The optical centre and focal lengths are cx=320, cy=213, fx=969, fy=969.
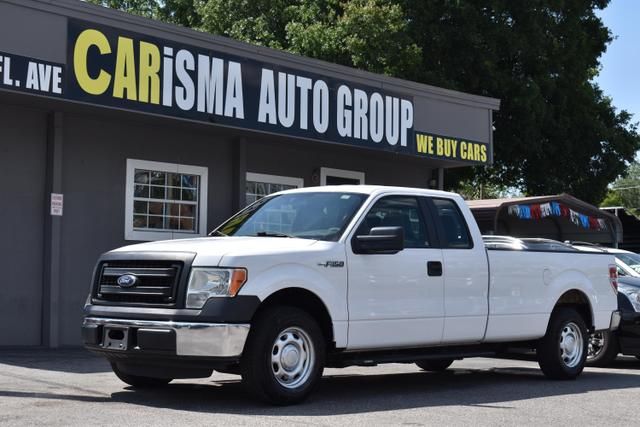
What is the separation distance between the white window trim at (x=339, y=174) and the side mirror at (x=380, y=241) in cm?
852

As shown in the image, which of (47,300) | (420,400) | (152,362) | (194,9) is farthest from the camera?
(194,9)

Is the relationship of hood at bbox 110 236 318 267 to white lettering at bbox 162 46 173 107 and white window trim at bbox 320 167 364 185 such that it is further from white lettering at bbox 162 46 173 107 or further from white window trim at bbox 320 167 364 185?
white window trim at bbox 320 167 364 185

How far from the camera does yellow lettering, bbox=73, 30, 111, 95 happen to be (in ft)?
40.8

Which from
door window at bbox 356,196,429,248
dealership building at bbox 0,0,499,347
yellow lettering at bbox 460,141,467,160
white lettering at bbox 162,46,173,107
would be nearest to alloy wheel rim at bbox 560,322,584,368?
door window at bbox 356,196,429,248

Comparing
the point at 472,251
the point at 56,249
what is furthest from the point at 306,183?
the point at 472,251

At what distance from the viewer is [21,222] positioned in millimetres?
13211

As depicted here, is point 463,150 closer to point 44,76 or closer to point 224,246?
point 44,76

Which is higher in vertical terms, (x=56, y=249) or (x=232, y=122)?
(x=232, y=122)

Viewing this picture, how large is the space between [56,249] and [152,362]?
5.84 m

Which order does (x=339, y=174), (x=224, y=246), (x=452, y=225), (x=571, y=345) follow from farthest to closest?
(x=339, y=174)
(x=571, y=345)
(x=452, y=225)
(x=224, y=246)

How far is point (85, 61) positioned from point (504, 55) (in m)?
16.8

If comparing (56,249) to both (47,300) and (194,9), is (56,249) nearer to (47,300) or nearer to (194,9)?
(47,300)

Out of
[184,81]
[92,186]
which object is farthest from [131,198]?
[184,81]

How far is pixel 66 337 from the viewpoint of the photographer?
44.7 ft
